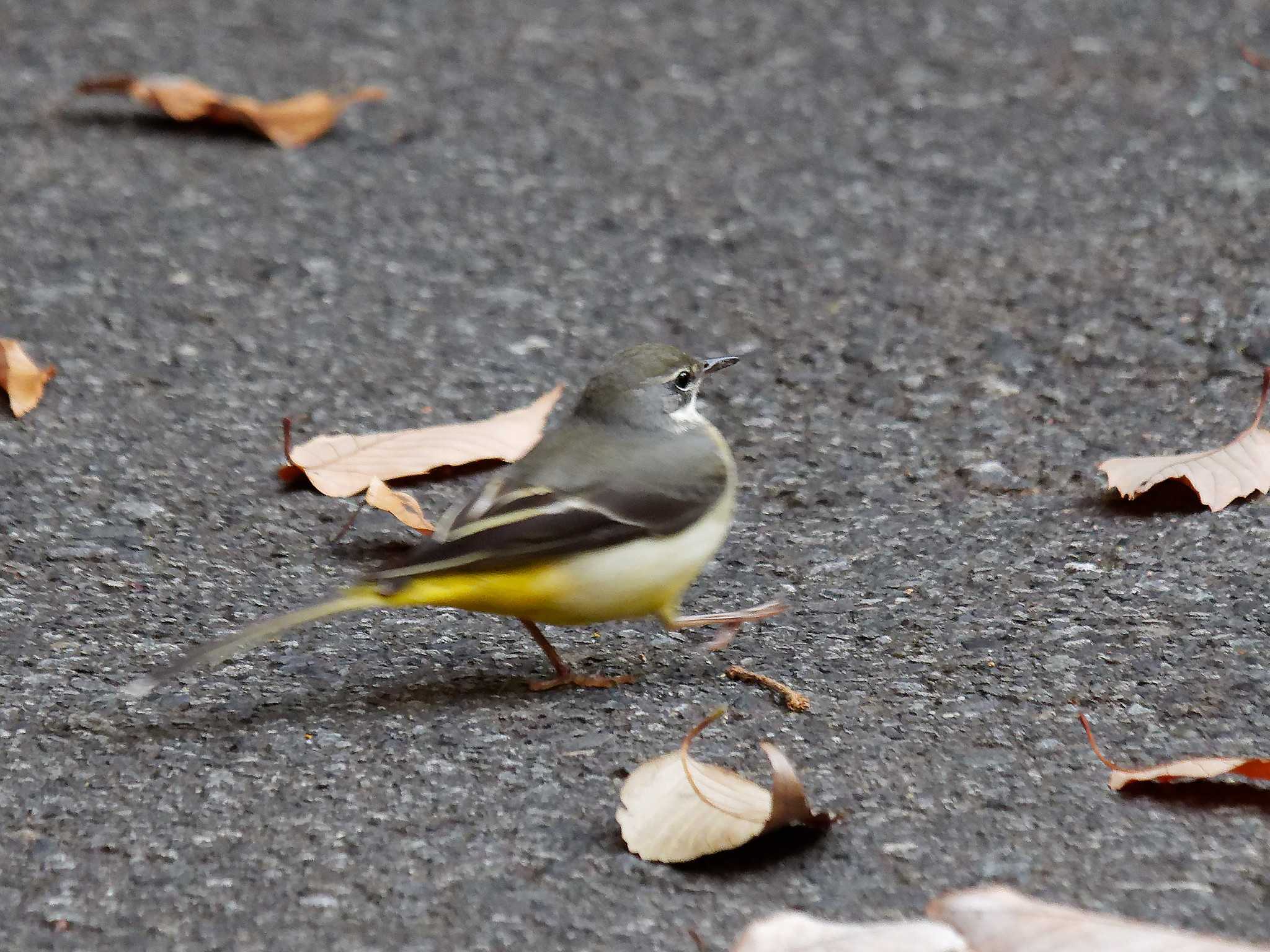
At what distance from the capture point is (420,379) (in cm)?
460

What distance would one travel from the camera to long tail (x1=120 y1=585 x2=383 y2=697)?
9.42 feet

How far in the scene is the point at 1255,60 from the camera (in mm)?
6258

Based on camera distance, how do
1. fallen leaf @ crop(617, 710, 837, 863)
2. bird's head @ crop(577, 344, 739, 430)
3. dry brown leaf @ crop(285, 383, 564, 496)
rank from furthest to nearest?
dry brown leaf @ crop(285, 383, 564, 496) < bird's head @ crop(577, 344, 739, 430) < fallen leaf @ crop(617, 710, 837, 863)

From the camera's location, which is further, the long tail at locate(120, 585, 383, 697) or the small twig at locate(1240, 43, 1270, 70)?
the small twig at locate(1240, 43, 1270, 70)

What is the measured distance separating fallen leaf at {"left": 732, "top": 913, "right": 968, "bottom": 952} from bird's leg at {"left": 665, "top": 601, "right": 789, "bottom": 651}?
1161mm

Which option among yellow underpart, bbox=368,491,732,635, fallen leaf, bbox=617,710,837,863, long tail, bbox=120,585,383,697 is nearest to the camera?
fallen leaf, bbox=617,710,837,863

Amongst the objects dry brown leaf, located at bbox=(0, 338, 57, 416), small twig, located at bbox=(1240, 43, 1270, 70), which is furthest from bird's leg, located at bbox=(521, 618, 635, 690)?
small twig, located at bbox=(1240, 43, 1270, 70)

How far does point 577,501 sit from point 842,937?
1.15 metres

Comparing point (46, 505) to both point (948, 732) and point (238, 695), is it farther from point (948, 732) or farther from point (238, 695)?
point (948, 732)

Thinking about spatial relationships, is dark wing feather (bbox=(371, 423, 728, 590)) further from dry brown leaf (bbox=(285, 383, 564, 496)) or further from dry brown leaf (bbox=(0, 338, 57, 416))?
dry brown leaf (bbox=(0, 338, 57, 416))

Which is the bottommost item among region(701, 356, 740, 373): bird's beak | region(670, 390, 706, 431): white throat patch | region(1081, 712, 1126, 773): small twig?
region(1081, 712, 1126, 773): small twig

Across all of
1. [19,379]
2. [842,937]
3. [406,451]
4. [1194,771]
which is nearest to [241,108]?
[19,379]

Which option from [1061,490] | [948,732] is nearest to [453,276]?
[1061,490]

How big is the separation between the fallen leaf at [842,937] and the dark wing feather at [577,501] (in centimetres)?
99
